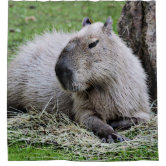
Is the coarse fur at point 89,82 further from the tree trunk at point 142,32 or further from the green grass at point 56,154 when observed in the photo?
the tree trunk at point 142,32

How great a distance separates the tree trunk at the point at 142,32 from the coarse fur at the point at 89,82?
503mm

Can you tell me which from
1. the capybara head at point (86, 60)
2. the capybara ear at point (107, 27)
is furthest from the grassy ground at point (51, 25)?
the capybara head at point (86, 60)

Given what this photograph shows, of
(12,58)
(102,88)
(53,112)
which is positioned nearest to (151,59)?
(102,88)

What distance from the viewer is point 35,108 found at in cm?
449

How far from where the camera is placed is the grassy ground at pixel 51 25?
3465 millimetres

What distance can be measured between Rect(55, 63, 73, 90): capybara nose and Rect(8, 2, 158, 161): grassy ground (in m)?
0.64

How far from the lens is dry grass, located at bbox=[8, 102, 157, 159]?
3.48 metres

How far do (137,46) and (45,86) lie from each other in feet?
4.40

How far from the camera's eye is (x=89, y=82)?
3.67 m

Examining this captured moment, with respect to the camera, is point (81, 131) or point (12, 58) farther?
point (12, 58)

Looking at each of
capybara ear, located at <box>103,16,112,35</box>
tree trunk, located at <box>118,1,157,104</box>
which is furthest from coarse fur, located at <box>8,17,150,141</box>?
tree trunk, located at <box>118,1,157,104</box>

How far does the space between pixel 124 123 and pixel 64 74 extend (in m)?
0.92

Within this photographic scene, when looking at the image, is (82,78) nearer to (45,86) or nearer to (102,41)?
(102,41)

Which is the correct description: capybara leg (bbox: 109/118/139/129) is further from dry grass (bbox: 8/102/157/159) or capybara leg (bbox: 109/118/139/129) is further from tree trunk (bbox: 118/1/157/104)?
tree trunk (bbox: 118/1/157/104)
